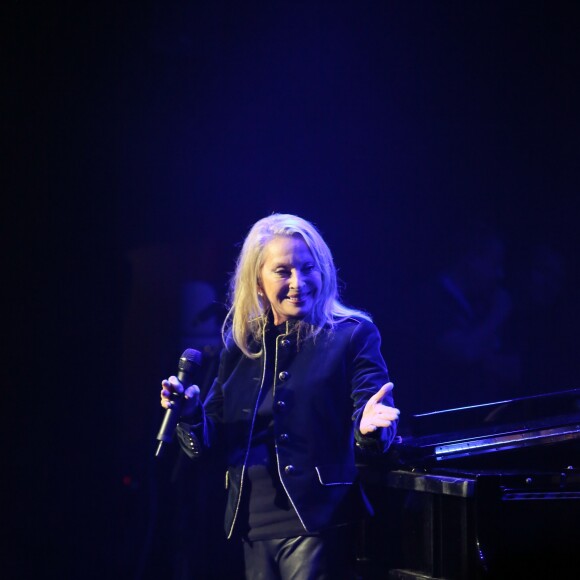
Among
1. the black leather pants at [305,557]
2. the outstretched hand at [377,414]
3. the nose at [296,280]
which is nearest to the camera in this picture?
the outstretched hand at [377,414]

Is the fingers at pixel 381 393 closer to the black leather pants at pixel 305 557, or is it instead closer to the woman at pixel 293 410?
the woman at pixel 293 410

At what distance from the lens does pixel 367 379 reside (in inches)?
77.0

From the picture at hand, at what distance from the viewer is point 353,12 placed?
3545 mm

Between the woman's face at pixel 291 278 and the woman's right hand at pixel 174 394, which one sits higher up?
the woman's face at pixel 291 278

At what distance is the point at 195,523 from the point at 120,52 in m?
2.16

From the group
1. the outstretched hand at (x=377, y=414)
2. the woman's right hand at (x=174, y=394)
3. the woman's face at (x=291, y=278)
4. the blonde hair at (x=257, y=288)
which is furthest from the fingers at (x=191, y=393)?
the outstretched hand at (x=377, y=414)

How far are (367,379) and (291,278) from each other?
0.38 m

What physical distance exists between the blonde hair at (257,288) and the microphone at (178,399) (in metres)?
0.20

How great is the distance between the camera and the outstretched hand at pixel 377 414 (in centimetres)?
173

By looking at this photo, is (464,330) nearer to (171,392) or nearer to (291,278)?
(291,278)

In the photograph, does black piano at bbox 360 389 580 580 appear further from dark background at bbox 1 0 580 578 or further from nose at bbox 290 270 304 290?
dark background at bbox 1 0 580 578

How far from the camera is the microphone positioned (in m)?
1.91

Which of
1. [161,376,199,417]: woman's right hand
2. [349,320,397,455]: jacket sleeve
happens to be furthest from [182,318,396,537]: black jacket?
[161,376,199,417]: woman's right hand

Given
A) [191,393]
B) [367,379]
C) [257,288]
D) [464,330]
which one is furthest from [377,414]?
[464,330]
